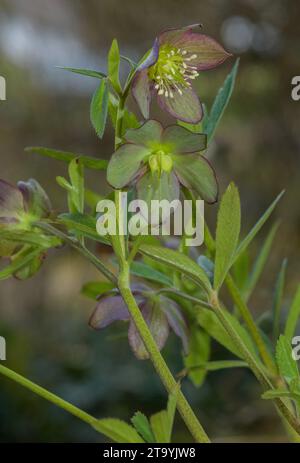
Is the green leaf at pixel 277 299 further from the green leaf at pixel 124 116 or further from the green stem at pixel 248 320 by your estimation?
the green leaf at pixel 124 116

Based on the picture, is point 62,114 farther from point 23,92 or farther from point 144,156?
point 144,156

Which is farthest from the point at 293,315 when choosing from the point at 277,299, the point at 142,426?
the point at 142,426

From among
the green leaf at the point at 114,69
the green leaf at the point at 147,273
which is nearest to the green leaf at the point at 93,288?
the green leaf at the point at 147,273

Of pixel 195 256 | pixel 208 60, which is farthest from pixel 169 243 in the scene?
pixel 208 60

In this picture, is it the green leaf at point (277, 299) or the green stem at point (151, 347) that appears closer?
the green stem at point (151, 347)

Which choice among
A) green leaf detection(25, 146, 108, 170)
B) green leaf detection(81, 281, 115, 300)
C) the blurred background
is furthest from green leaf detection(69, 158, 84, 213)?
the blurred background

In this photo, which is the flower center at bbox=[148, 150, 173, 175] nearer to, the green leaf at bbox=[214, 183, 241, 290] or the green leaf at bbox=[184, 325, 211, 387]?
the green leaf at bbox=[214, 183, 241, 290]
